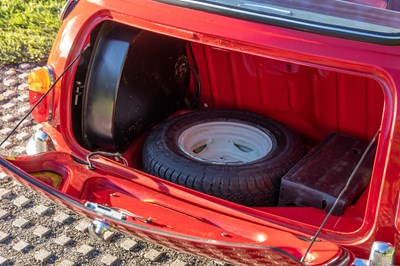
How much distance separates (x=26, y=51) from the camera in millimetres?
5418

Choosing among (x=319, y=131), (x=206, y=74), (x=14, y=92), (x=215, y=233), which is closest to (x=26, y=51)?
(x=14, y=92)

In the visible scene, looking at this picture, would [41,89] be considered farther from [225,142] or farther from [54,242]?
[225,142]

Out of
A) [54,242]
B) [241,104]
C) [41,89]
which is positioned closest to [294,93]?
[241,104]

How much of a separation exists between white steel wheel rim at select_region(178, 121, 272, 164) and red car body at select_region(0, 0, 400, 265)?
0.78 ft

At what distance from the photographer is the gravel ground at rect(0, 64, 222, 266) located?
322cm

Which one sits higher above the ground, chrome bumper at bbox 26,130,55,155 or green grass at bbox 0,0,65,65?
chrome bumper at bbox 26,130,55,155

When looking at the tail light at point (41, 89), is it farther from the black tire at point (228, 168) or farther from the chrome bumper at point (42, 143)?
the black tire at point (228, 168)

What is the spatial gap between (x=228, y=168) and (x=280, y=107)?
0.66 meters

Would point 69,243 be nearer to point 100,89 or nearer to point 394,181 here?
point 100,89

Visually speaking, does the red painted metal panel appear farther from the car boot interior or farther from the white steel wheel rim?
the white steel wheel rim

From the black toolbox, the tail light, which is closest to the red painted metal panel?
the black toolbox

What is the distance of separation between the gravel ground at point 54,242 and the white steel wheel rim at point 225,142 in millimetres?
530

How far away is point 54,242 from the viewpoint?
3340mm

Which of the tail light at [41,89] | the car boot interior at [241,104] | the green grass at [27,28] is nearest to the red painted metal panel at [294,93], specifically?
the car boot interior at [241,104]
